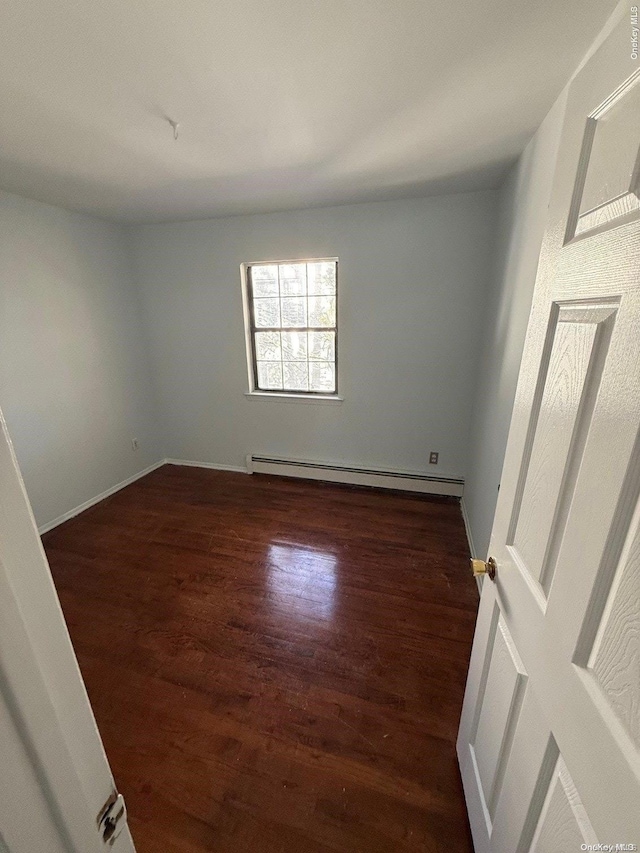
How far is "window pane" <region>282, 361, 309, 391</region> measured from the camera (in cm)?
315

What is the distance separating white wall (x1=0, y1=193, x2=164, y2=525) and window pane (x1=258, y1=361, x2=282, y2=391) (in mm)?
1250

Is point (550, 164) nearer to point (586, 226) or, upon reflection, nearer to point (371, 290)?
point (586, 226)

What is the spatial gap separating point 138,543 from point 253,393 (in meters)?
1.58

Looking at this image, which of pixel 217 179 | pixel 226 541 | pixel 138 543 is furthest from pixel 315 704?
pixel 217 179

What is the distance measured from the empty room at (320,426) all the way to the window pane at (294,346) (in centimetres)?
3

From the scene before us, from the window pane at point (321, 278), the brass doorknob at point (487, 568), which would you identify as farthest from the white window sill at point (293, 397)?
the brass doorknob at point (487, 568)

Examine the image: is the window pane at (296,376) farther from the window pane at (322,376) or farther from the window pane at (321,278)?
the window pane at (321,278)

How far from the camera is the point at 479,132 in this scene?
4.99 ft

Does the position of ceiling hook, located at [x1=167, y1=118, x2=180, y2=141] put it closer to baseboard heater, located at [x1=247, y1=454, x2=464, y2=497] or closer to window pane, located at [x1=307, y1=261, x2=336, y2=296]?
window pane, located at [x1=307, y1=261, x2=336, y2=296]

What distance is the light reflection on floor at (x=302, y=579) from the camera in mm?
1863

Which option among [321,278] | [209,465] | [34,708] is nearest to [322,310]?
[321,278]

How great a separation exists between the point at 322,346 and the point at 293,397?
54 cm

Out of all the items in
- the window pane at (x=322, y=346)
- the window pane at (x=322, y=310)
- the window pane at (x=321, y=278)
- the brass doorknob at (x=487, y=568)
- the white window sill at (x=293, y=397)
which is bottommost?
the brass doorknob at (x=487, y=568)

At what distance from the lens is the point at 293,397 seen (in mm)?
3119
